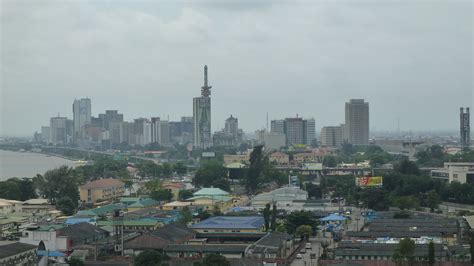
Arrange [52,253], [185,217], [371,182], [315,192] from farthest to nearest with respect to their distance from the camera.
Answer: [315,192]
[371,182]
[185,217]
[52,253]

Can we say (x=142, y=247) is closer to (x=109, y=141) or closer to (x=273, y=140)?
(x=273, y=140)

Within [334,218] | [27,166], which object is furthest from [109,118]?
[334,218]

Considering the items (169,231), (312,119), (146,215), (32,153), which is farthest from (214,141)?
(169,231)

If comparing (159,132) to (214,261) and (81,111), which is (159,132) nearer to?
(81,111)

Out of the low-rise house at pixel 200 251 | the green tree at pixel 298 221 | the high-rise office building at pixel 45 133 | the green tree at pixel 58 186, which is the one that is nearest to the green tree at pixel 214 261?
the low-rise house at pixel 200 251

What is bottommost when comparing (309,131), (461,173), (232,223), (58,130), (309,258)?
(309,258)

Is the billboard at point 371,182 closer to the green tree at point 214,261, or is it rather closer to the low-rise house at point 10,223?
the low-rise house at point 10,223

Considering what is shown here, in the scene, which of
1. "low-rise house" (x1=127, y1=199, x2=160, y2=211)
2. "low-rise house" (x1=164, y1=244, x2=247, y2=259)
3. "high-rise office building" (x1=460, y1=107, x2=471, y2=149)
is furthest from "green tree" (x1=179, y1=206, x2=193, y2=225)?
"high-rise office building" (x1=460, y1=107, x2=471, y2=149)
